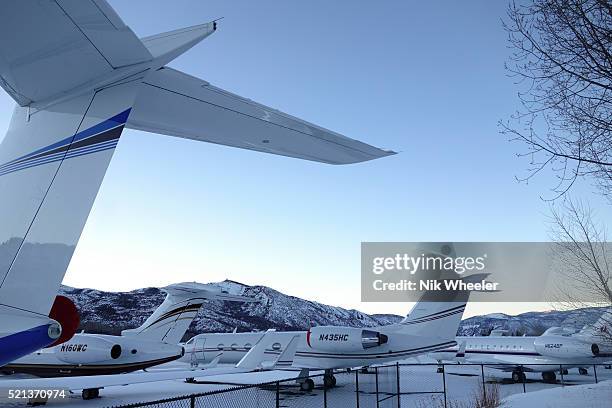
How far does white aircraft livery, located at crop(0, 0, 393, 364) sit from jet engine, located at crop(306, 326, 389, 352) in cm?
1685

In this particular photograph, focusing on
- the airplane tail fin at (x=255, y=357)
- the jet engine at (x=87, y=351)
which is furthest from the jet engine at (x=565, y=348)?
the jet engine at (x=87, y=351)

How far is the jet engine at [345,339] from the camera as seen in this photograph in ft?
61.3

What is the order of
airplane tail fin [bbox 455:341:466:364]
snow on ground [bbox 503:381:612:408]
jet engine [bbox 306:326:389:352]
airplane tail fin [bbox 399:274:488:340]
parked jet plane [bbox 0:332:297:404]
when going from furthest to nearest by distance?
airplane tail fin [bbox 455:341:466:364] → airplane tail fin [bbox 399:274:488:340] → jet engine [bbox 306:326:389:352] → parked jet plane [bbox 0:332:297:404] → snow on ground [bbox 503:381:612:408]

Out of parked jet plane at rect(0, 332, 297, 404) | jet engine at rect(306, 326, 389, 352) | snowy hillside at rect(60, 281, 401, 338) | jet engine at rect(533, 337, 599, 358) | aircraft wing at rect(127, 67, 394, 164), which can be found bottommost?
parked jet plane at rect(0, 332, 297, 404)

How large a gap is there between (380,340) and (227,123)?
17255 millimetres

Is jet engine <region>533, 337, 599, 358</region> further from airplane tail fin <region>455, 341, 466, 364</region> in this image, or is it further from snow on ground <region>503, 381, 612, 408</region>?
snow on ground <region>503, 381, 612, 408</region>

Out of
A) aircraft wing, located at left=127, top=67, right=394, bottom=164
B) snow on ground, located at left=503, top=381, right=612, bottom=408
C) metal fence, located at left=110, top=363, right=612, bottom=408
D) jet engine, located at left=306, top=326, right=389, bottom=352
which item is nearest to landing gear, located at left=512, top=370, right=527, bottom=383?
metal fence, located at left=110, top=363, right=612, bottom=408

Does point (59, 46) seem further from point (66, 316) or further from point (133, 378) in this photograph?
point (133, 378)

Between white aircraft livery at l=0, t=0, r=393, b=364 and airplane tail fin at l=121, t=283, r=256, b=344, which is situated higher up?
airplane tail fin at l=121, t=283, r=256, b=344

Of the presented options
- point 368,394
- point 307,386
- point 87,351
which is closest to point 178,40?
point 368,394

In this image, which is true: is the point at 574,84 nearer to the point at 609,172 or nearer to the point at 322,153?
the point at 609,172

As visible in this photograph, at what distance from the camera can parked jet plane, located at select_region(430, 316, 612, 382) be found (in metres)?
20.5

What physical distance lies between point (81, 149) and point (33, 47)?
532 mm

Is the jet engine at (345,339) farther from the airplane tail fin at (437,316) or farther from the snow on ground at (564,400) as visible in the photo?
the snow on ground at (564,400)
